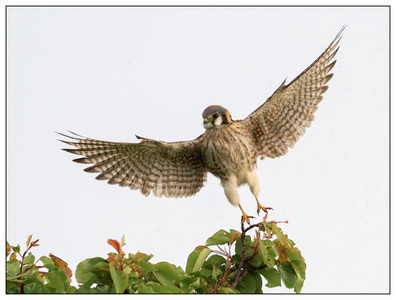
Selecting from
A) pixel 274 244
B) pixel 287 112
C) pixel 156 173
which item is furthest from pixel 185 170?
pixel 274 244

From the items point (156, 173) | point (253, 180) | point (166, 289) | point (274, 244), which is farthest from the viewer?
point (156, 173)

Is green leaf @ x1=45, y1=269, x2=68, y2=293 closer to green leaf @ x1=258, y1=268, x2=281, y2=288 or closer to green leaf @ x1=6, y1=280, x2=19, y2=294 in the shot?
green leaf @ x1=6, y1=280, x2=19, y2=294

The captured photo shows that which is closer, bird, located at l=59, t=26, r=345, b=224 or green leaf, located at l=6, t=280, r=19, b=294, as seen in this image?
green leaf, located at l=6, t=280, r=19, b=294

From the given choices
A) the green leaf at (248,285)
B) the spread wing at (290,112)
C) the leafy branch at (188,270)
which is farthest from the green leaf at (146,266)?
the spread wing at (290,112)

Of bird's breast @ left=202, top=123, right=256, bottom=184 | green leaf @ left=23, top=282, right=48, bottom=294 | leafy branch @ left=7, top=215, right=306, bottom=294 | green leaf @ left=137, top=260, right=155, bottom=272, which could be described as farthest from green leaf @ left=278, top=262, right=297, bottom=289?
green leaf @ left=23, top=282, right=48, bottom=294

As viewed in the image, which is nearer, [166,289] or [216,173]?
[166,289]

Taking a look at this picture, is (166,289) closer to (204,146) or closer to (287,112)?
(204,146)
